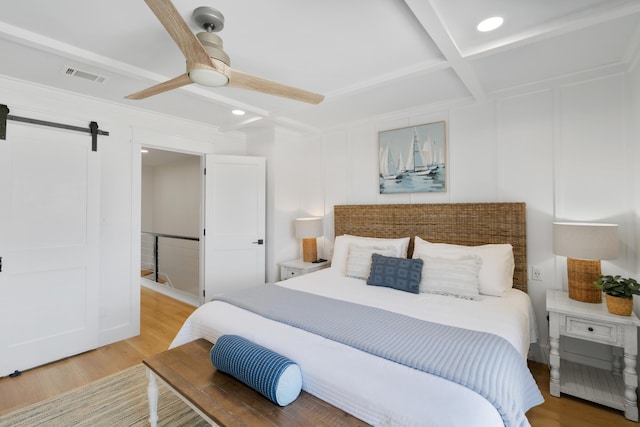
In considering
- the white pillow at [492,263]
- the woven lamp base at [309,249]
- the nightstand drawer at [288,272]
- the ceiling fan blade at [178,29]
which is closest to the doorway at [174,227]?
the nightstand drawer at [288,272]

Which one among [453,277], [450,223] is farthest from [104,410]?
[450,223]

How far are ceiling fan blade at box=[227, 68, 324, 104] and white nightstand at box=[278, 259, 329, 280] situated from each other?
2.13m

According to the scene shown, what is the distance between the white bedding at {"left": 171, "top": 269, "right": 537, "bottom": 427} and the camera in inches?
44.2

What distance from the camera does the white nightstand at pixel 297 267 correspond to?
11.9 ft

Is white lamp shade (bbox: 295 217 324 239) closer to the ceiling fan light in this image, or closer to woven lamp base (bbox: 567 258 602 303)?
the ceiling fan light

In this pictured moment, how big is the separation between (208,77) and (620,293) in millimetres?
2980

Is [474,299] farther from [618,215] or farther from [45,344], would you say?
[45,344]

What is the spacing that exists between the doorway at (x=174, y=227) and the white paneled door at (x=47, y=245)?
1889 mm

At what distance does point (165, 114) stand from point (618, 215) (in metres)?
4.46

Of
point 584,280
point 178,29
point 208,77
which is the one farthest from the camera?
point 584,280

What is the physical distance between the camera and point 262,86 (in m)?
1.89

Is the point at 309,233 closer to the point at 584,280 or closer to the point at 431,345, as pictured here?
the point at 431,345

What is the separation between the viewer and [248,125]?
12.4 ft

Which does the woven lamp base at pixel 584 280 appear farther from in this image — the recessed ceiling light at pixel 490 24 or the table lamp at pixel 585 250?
the recessed ceiling light at pixel 490 24
